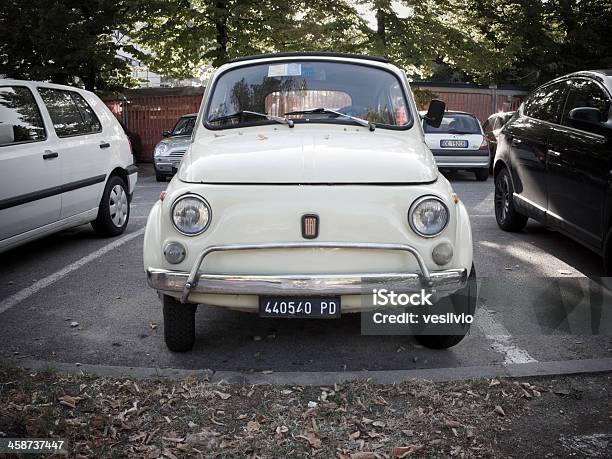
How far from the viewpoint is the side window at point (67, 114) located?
6836 mm

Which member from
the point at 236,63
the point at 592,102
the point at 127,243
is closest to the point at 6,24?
the point at 127,243

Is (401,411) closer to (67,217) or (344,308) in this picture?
(344,308)

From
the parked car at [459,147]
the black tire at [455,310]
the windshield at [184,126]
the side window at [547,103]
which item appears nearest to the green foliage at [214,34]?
the windshield at [184,126]

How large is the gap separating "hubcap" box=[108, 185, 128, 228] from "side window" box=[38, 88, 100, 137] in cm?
78

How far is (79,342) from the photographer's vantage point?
14.8 ft

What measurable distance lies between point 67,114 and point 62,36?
13.5 meters

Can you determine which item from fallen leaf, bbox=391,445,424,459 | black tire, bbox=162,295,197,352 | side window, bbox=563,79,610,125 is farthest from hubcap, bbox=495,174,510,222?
fallen leaf, bbox=391,445,424,459

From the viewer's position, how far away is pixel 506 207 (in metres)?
8.02

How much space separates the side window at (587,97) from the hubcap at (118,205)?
197 inches

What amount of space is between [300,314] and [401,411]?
75 centimetres

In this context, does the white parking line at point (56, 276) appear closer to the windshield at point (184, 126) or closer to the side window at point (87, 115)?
the side window at point (87, 115)

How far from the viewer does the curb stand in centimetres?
380

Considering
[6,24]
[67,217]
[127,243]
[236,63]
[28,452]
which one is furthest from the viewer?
[6,24]

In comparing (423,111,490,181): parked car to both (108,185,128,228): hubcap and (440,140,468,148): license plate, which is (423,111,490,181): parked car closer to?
(440,140,468,148): license plate
